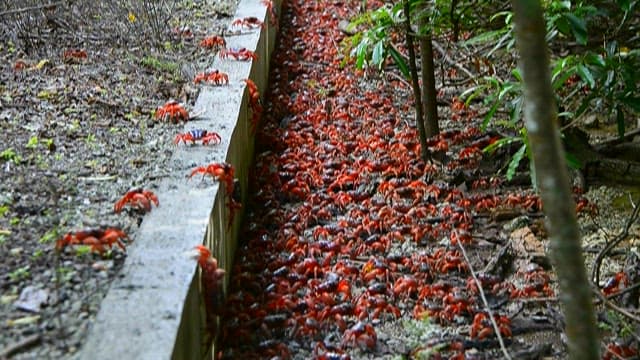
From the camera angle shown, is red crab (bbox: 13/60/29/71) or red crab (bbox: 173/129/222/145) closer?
red crab (bbox: 173/129/222/145)

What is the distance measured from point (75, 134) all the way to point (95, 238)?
1.14 m

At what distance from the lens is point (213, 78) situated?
442cm

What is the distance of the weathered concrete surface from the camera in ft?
7.55

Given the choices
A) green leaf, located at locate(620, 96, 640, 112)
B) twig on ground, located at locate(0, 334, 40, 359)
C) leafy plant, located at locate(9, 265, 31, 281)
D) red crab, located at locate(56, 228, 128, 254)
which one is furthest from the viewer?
green leaf, located at locate(620, 96, 640, 112)

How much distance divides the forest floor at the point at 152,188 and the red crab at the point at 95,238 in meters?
0.03

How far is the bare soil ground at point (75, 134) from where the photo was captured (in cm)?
248

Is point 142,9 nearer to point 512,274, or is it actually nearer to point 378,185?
point 378,185

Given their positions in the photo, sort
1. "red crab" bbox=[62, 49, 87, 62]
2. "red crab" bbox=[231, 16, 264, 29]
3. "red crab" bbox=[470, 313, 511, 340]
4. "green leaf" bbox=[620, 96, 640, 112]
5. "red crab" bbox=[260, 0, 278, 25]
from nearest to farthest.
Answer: "red crab" bbox=[470, 313, 511, 340] < "green leaf" bbox=[620, 96, 640, 112] < "red crab" bbox=[62, 49, 87, 62] < "red crab" bbox=[231, 16, 264, 29] < "red crab" bbox=[260, 0, 278, 25]

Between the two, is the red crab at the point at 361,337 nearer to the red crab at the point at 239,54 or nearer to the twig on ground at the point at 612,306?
the twig on ground at the point at 612,306

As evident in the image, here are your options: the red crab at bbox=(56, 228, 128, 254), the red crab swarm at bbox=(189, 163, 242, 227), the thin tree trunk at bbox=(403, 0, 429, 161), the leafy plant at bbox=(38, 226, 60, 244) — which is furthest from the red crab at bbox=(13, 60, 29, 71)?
the red crab at bbox=(56, 228, 128, 254)

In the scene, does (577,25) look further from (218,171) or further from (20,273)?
(20,273)

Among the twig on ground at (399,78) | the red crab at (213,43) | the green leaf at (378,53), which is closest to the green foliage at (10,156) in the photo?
the green leaf at (378,53)

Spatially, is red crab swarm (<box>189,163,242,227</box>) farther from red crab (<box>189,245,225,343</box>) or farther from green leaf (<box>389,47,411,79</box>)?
green leaf (<box>389,47,411,79</box>)

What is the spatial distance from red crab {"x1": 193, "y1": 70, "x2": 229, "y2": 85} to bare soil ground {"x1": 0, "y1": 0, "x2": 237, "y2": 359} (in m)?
0.06
